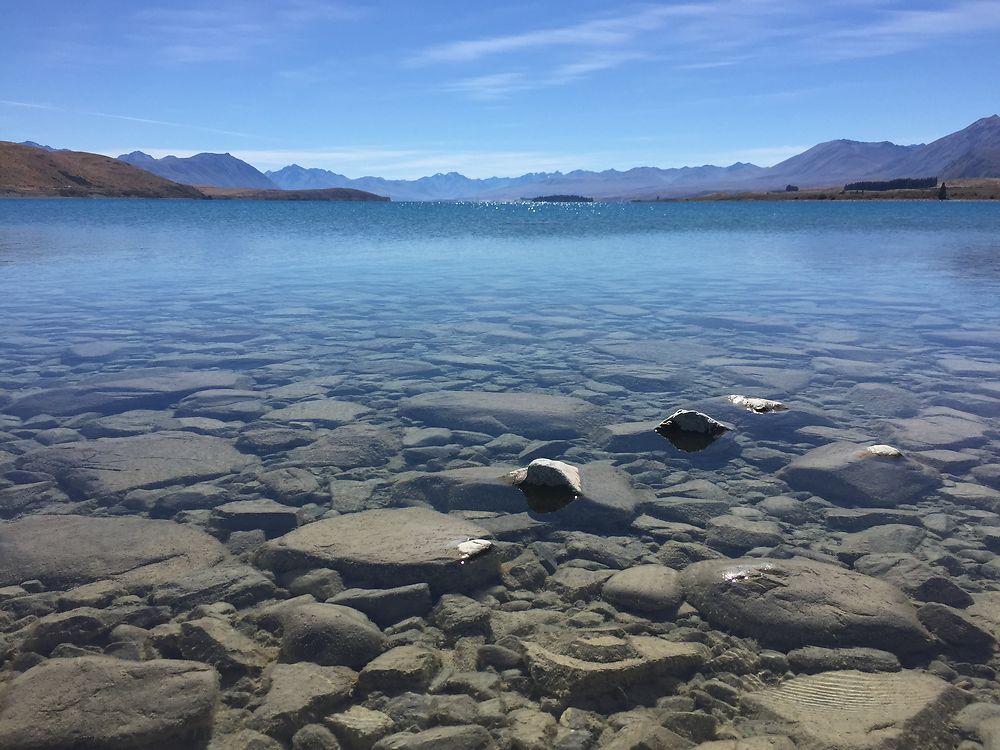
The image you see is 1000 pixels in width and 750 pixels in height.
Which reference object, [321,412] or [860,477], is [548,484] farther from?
[321,412]

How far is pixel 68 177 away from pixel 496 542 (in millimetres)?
196055

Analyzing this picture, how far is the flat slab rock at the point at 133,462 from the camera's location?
25.2 ft

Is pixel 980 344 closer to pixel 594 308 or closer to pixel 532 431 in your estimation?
pixel 594 308

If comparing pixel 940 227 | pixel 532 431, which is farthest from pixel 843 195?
pixel 532 431

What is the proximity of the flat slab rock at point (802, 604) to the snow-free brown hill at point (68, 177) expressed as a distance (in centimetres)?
17075

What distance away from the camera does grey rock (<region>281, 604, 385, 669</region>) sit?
4.77m

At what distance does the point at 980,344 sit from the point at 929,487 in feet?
29.7

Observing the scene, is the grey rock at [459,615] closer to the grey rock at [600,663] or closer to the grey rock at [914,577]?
the grey rock at [600,663]

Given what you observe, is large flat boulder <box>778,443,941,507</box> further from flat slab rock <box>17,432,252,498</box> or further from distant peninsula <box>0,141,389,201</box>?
distant peninsula <box>0,141,389,201</box>

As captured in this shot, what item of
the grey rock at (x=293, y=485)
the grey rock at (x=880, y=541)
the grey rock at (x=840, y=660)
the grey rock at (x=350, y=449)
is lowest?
the grey rock at (x=840, y=660)

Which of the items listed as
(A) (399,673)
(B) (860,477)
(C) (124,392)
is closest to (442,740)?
(A) (399,673)

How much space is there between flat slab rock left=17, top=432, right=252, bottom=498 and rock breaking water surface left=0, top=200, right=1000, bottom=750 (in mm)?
42

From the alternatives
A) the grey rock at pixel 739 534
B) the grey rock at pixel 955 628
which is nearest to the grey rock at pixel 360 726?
the grey rock at pixel 739 534

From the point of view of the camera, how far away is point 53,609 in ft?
17.4
